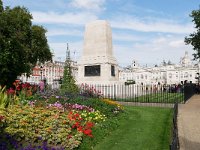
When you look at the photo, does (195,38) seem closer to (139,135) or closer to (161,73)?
(139,135)

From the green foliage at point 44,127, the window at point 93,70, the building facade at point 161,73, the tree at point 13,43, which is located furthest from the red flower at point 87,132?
the building facade at point 161,73

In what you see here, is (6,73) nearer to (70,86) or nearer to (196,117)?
(70,86)

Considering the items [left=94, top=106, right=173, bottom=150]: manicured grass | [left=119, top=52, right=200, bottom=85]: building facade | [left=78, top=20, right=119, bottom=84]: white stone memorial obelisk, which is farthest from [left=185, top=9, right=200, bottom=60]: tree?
[left=119, top=52, right=200, bottom=85]: building facade

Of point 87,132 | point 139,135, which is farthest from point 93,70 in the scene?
point 87,132

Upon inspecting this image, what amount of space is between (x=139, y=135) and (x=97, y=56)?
18.5 meters

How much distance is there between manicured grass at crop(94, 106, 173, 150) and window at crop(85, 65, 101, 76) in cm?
1419

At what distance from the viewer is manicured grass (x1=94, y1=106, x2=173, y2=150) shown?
391 inches

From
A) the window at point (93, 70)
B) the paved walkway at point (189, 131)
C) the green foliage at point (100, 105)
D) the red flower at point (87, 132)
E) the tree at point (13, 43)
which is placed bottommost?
the paved walkway at point (189, 131)

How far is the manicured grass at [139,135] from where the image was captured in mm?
9922

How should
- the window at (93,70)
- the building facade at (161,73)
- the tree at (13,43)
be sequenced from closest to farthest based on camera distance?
1. the window at (93,70)
2. the tree at (13,43)
3. the building facade at (161,73)

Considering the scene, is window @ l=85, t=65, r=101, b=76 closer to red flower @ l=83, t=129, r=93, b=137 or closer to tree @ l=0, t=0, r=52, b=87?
tree @ l=0, t=0, r=52, b=87

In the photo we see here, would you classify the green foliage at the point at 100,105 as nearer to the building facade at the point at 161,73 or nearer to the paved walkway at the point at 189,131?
the paved walkway at the point at 189,131

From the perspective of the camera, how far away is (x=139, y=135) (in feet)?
37.7

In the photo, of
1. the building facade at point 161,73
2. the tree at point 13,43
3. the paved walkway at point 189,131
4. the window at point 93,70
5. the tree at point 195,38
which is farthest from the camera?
the building facade at point 161,73
